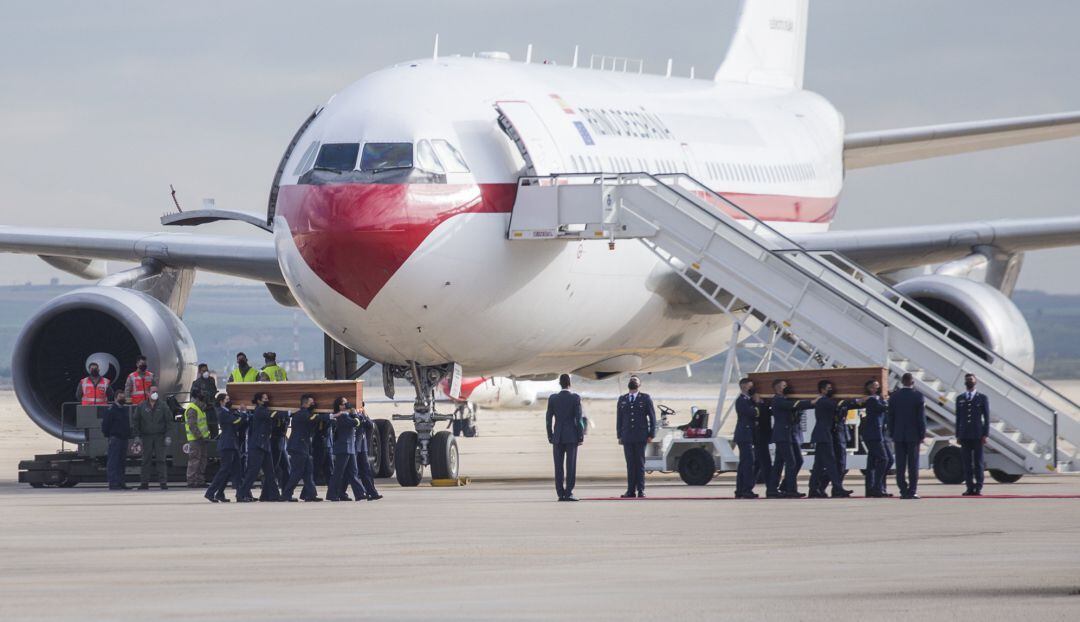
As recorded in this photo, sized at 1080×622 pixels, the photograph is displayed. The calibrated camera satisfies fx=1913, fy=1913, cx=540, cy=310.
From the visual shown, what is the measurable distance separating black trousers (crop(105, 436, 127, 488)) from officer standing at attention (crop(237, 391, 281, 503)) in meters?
3.52

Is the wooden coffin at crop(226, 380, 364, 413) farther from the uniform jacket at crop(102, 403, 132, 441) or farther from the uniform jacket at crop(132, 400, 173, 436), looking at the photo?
the uniform jacket at crop(132, 400, 173, 436)

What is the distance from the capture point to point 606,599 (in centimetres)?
1012

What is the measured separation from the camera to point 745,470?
2080cm

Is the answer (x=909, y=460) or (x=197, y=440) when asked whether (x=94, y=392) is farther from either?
(x=909, y=460)

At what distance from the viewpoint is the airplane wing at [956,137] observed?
3050 cm

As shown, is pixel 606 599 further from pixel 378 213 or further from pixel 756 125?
pixel 756 125

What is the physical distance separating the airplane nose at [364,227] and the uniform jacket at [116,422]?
12.4 ft

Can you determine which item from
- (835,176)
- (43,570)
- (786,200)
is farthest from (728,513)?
(835,176)

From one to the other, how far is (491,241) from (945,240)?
820 cm

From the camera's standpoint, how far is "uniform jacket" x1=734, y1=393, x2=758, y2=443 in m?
21.0

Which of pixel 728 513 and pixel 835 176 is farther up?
pixel 835 176

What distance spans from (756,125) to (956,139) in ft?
10.9

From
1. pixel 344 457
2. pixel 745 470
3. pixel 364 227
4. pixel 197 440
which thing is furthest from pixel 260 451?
pixel 745 470

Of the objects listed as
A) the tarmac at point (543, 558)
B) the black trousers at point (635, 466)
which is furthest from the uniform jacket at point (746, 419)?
the black trousers at point (635, 466)
